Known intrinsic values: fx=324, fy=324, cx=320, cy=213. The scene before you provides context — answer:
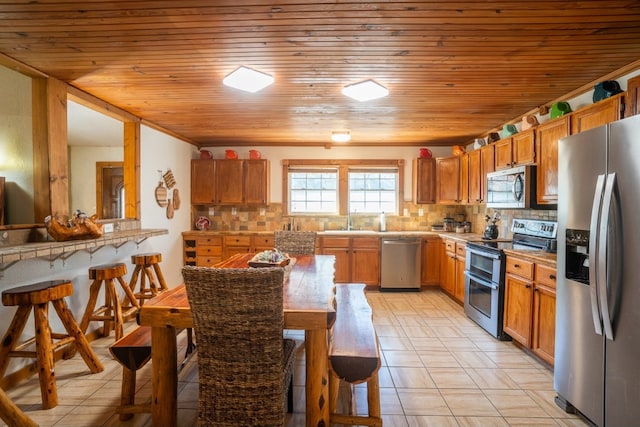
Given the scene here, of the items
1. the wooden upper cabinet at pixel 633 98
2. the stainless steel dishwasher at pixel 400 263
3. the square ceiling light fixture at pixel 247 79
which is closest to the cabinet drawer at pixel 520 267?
the wooden upper cabinet at pixel 633 98

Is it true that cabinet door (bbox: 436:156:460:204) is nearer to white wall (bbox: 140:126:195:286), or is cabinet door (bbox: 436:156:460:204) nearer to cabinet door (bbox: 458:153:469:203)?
cabinet door (bbox: 458:153:469:203)

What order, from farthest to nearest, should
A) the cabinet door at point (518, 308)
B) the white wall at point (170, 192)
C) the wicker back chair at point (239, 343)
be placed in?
the white wall at point (170, 192) → the cabinet door at point (518, 308) → the wicker back chair at point (239, 343)

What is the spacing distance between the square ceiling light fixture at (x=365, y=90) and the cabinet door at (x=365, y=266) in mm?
2550

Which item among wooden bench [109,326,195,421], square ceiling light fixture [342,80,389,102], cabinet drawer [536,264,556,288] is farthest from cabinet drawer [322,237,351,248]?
wooden bench [109,326,195,421]

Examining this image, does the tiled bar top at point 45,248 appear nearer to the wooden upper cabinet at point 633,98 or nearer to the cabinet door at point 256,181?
the cabinet door at point 256,181

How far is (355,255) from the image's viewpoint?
4.91m

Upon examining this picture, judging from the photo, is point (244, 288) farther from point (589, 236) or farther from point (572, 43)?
point (572, 43)

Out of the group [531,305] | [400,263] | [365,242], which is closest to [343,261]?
[365,242]

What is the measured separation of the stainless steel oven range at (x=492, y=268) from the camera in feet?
10.2

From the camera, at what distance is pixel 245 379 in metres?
1.57

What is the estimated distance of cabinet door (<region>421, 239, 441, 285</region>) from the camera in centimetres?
491

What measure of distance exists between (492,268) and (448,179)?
6.79 ft

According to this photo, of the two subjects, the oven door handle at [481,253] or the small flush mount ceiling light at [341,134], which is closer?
the oven door handle at [481,253]

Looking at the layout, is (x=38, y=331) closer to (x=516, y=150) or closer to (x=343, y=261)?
(x=343, y=261)
